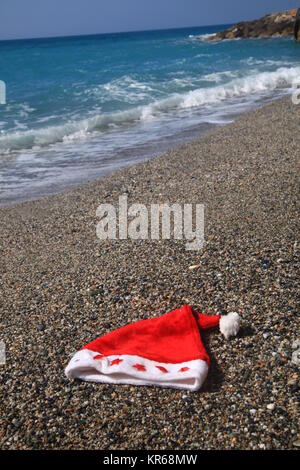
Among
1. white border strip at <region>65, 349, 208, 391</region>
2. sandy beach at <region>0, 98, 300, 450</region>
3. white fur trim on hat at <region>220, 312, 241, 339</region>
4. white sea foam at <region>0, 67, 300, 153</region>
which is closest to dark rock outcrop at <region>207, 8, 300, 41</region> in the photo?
white sea foam at <region>0, 67, 300, 153</region>

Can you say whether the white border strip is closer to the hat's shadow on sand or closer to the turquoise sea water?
the hat's shadow on sand

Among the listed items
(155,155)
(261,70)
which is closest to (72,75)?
(261,70)

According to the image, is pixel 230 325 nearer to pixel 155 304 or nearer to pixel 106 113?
pixel 155 304

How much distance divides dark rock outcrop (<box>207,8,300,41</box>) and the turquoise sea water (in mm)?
30590

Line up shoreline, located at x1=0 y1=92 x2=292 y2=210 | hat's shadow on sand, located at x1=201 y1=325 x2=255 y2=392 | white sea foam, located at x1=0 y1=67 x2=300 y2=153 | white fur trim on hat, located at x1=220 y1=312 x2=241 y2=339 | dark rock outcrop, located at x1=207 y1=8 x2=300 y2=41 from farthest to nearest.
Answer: dark rock outcrop, located at x1=207 y1=8 x2=300 y2=41
white sea foam, located at x1=0 y1=67 x2=300 y2=153
shoreline, located at x1=0 y1=92 x2=292 y2=210
white fur trim on hat, located at x1=220 y1=312 x2=241 y2=339
hat's shadow on sand, located at x1=201 y1=325 x2=255 y2=392

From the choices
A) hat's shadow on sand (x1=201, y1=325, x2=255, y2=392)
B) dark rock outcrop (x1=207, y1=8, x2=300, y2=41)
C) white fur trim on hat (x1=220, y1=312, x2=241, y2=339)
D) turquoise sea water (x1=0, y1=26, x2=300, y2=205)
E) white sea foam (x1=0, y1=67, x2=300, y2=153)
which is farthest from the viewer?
dark rock outcrop (x1=207, y1=8, x2=300, y2=41)

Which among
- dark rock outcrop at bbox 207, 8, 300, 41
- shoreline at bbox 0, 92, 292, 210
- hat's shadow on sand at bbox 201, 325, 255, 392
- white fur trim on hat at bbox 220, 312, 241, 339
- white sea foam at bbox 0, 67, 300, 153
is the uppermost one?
dark rock outcrop at bbox 207, 8, 300, 41

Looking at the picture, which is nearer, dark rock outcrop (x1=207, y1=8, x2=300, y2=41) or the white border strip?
the white border strip

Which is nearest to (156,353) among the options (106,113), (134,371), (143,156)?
(134,371)

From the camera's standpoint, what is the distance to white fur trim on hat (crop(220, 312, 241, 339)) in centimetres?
361

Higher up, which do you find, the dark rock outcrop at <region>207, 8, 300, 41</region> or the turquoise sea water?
the dark rock outcrop at <region>207, 8, 300, 41</region>

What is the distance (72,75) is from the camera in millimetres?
27828

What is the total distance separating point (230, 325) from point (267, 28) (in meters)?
61.9
